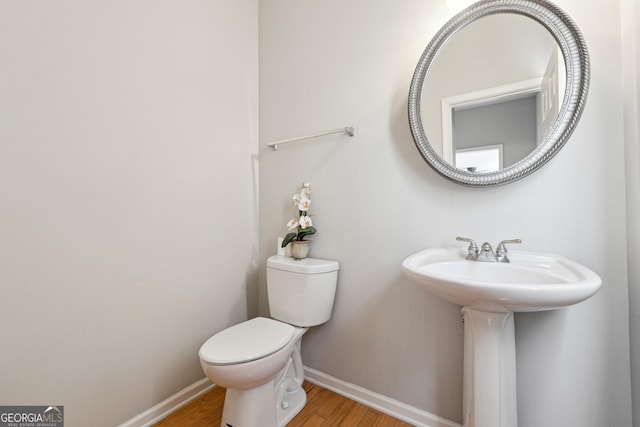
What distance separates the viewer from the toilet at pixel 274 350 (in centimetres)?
104

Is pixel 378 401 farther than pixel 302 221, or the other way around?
pixel 302 221

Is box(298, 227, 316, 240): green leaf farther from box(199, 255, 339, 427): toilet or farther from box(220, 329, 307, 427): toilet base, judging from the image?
box(220, 329, 307, 427): toilet base

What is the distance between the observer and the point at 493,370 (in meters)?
0.90

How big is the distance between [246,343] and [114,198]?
33.3 inches

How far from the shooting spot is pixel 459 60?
1148 mm

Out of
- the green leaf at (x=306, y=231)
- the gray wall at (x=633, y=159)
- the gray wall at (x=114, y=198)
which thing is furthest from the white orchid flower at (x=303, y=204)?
the gray wall at (x=633, y=159)

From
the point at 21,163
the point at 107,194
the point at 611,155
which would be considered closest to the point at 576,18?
the point at 611,155

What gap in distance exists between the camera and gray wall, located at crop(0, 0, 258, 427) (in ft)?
3.12

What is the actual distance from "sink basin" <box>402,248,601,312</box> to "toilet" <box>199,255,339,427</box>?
0.58m

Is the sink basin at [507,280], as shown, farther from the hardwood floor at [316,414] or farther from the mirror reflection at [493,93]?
the hardwood floor at [316,414]

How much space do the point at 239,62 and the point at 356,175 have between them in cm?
107

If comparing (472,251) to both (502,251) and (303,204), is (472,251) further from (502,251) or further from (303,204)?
(303,204)

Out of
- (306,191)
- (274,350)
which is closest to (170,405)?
(274,350)

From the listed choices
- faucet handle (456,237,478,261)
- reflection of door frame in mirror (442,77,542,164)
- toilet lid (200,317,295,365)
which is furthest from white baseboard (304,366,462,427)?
reflection of door frame in mirror (442,77,542,164)
